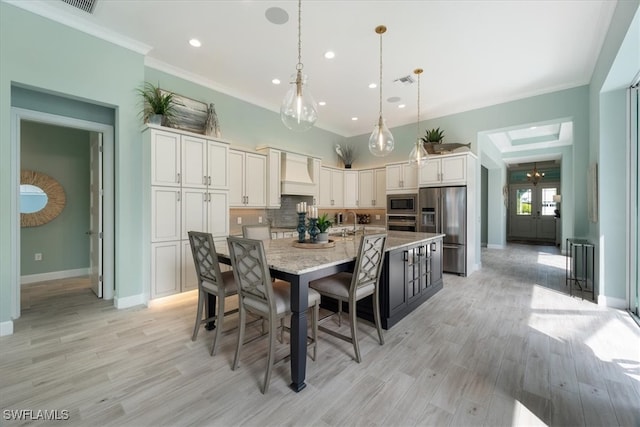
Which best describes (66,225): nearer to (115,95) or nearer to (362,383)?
(115,95)

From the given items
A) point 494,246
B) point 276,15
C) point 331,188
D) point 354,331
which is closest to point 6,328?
point 354,331

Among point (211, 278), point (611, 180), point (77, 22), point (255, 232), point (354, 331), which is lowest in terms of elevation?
point (354, 331)

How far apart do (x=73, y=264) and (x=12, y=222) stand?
2.49 m

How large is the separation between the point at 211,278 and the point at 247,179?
2493 millimetres

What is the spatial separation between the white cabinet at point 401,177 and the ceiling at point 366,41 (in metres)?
1.48

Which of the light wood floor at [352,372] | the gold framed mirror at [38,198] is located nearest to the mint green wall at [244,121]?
the gold framed mirror at [38,198]

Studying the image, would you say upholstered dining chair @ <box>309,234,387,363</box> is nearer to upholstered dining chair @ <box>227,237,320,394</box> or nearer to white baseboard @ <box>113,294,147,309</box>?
upholstered dining chair @ <box>227,237,320,394</box>

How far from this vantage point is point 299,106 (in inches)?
94.9

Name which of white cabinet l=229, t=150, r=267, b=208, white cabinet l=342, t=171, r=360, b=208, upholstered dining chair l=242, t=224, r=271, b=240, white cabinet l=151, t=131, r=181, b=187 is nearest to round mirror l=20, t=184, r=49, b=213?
white cabinet l=151, t=131, r=181, b=187

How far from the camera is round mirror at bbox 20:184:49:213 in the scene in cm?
439

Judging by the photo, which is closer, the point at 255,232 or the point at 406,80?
the point at 255,232

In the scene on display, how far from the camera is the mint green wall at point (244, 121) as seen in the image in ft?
13.3

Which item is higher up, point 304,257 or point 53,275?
point 304,257

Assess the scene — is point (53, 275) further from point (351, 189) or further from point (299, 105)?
point (351, 189)
